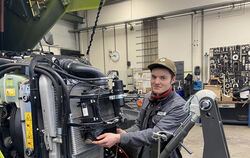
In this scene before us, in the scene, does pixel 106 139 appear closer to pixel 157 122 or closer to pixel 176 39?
pixel 157 122

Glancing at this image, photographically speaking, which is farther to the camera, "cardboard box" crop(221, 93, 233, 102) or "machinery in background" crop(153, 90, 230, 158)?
"cardboard box" crop(221, 93, 233, 102)

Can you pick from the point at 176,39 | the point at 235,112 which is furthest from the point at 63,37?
the point at 235,112

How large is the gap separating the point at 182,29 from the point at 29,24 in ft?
16.2

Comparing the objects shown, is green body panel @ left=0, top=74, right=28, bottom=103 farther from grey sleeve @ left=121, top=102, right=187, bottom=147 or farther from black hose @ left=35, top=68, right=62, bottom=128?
grey sleeve @ left=121, top=102, right=187, bottom=147

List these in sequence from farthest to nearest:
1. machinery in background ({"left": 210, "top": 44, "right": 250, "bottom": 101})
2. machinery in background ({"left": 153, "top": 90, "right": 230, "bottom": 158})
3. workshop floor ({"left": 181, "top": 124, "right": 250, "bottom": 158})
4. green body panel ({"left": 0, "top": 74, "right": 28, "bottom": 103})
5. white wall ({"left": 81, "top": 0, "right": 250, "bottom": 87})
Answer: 1. white wall ({"left": 81, "top": 0, "right": 250, "bottom": 87})
2. machinery in background ({"left": 210, "top": 44, "right": 250, "bottom": 101})
3. workshop floor ({"left": 181, "top": 124, "right": 250, "bottom": 158})
4. green body panel ({"left": 0, "top": 74, "right": 28, "bottom": 103})
5. machinery in background ({"left": 153, "top": 90, "right": 230, "bottom": 158})

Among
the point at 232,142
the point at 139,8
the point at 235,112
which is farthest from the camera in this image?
the point at 139,8

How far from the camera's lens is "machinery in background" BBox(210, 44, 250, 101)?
485 cm

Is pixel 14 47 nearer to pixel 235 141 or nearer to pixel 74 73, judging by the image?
pixel 74 73

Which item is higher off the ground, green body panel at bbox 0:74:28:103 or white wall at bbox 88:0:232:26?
white wall at bbox 88:0:232:26

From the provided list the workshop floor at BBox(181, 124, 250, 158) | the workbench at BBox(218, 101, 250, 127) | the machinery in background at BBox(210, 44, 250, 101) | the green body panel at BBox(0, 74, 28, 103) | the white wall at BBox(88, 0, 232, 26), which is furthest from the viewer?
the white wall at BBox(88, 0, 232, 26)

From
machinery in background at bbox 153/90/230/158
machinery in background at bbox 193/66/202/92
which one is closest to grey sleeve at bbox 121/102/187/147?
machinery in background at bbox 153/90/230/158

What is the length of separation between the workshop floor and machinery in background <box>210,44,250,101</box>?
965mm

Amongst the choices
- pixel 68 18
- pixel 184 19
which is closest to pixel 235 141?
pixel 184 19

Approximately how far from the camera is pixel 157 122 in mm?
1267
